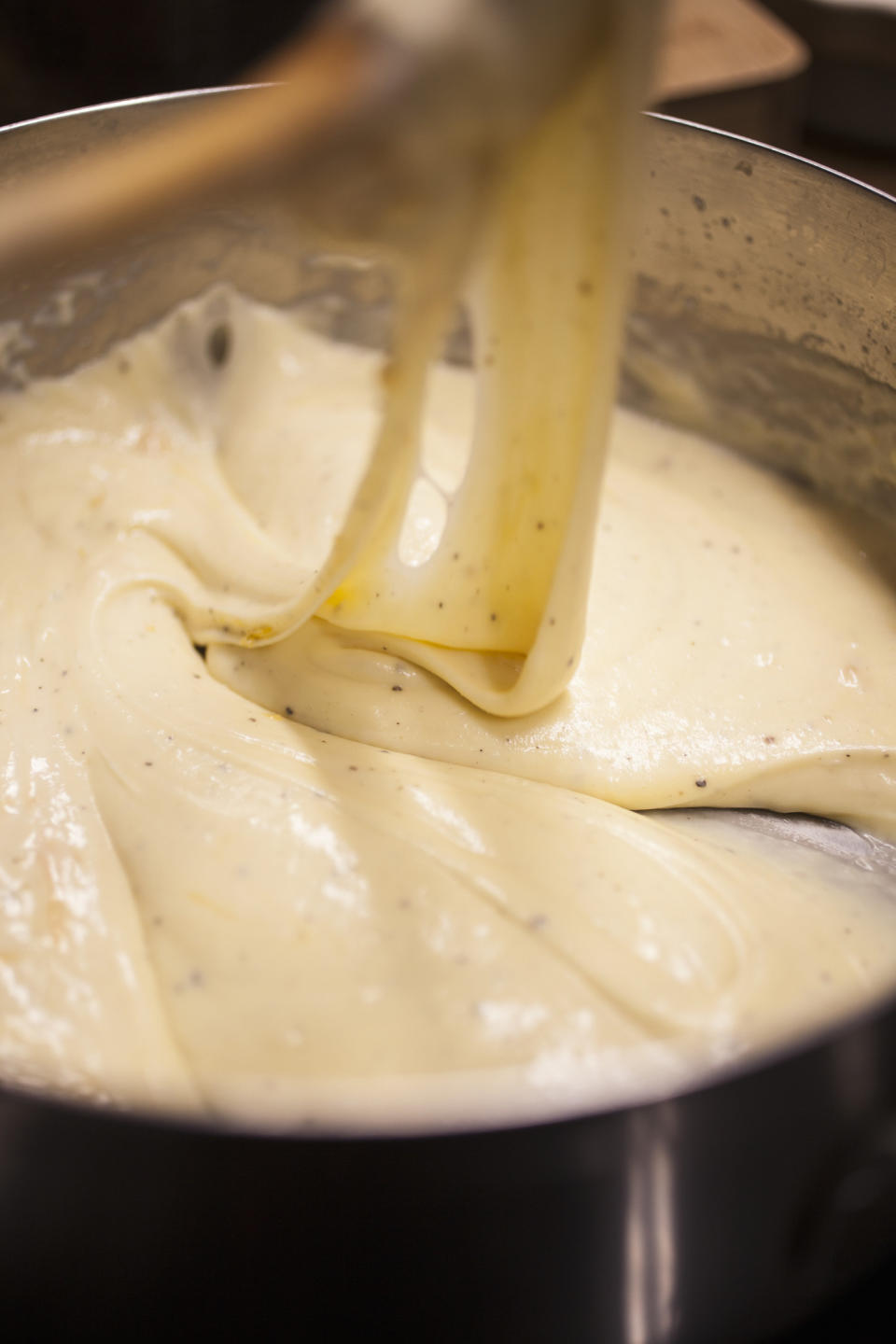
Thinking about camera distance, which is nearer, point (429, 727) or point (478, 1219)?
point (478, 1219)

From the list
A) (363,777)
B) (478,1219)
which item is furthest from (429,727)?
(478,1219)

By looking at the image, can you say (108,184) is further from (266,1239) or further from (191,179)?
(266,1239)

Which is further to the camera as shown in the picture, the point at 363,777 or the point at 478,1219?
the point at 363,777

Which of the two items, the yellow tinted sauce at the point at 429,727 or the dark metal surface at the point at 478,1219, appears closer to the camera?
the dark metal surface at the point at 478,1219

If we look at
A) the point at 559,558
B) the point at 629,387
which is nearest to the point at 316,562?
the point at 559,558

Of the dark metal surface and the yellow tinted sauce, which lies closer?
the dark metal surface

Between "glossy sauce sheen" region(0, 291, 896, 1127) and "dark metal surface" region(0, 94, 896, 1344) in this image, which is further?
"glossy sauce sheen" region(0, 291, 896, 1127)

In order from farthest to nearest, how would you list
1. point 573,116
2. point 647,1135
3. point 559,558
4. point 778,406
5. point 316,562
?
point 778,406 → point 316,562 → point 559,558 → point 573,116 → point 647,1135

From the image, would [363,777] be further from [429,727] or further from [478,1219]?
[478,1219]
